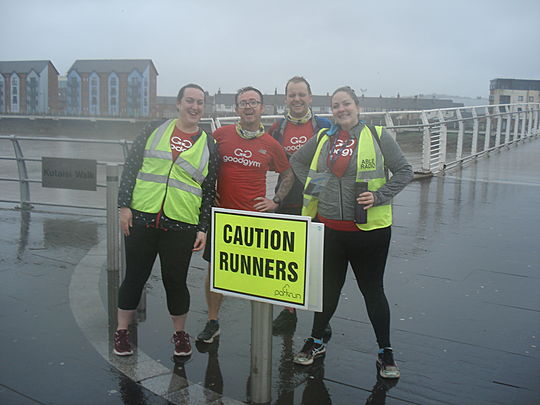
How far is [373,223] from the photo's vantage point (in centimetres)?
368

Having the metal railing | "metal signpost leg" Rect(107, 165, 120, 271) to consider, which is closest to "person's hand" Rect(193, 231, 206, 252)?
"metal signpost leg" Rect(107, 165, 120, 271)

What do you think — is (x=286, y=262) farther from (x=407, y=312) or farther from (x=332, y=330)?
(x=407, y=312)

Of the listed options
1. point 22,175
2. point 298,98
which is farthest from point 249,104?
point 22,175

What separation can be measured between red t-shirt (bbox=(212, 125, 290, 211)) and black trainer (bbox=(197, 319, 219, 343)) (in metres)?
0.86

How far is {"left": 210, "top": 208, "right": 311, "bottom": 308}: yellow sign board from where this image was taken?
3061 millimetres

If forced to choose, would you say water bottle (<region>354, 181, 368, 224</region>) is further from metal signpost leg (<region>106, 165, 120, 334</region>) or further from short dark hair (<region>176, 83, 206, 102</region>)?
metal signpost leg (<region>106, 165, 120, 334</region>)

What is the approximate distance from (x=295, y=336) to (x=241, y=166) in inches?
52.2

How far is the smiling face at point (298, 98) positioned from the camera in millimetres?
4469

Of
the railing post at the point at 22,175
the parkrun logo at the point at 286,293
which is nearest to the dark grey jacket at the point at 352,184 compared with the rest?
→ the parkrun logo at the point at 286,293

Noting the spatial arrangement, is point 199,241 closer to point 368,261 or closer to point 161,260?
point 161,260

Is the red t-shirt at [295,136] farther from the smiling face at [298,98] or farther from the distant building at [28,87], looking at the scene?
the distant building at [28,87]

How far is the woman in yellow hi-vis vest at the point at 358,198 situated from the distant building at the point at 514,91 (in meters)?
Answer: 73.8

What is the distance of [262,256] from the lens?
3152 millimetres

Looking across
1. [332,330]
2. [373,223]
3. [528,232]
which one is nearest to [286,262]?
[373,223]
